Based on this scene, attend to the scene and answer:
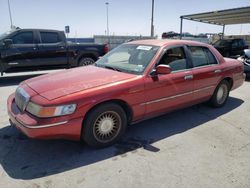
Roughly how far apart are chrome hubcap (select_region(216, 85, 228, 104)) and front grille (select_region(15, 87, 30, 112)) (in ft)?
13.3

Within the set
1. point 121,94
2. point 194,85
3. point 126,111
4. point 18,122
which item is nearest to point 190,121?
point 194,85

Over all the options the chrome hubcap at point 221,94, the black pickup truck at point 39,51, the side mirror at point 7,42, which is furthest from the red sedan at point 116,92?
the black pickup truck at point 39,51

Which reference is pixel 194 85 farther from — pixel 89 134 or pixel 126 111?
pixel 89 134

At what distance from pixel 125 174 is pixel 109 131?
31.6 inches

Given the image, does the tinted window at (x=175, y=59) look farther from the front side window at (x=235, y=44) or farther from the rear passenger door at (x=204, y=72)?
the front side window at (x=235, y=44)

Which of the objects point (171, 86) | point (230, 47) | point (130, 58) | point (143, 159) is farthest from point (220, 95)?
point (230, 47)

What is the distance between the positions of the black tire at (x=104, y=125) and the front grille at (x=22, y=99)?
0.85 m

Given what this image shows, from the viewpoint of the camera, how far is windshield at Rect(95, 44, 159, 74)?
3791 millimetres

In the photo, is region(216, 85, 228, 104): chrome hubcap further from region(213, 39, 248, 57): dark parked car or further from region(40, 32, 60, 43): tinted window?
region(213, 39, 248, 57): dark parked car

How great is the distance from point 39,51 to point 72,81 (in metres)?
5.40

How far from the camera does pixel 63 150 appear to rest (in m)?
3.34

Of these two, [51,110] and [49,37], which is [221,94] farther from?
[49,37]

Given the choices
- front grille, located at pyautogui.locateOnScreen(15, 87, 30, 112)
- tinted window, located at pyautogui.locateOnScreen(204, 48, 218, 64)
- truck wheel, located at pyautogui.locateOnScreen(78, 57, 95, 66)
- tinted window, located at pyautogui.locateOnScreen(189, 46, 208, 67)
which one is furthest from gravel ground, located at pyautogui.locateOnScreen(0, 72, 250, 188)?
truck wheel, located at pyautogui.locateOnScreen(78, 57, 95, 66)

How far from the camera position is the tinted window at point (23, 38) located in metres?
7.68
